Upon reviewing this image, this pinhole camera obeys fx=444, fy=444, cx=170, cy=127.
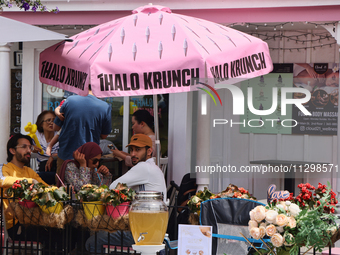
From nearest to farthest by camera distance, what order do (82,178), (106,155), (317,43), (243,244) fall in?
(243,244) < (82,178) < (106,155) < (317,43)

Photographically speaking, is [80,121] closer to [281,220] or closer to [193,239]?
[193,239]

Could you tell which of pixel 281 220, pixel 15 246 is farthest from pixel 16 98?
pixel 281 220

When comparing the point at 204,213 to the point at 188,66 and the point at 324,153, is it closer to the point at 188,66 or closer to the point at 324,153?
the point at 188,66

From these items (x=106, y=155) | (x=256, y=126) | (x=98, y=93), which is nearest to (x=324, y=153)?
(x=256, y=126)

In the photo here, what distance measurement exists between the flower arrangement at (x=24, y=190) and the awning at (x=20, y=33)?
1274 millimetres

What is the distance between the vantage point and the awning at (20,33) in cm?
389

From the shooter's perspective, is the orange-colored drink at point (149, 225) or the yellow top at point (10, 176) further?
the yellow top at point (10, 176)

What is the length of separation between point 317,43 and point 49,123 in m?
4.42

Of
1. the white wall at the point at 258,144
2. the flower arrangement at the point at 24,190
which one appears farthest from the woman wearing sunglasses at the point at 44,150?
the flower arrangement at the point at 24,190

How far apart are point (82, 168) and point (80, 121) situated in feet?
2.70

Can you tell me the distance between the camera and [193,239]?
267 cm

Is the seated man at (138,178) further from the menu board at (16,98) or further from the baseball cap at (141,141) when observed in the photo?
the menu board at (16,98)

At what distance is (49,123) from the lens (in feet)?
22.0

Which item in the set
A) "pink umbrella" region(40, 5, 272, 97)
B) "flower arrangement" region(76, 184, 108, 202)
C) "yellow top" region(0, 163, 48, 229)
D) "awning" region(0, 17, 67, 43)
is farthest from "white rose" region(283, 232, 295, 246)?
"awning" region(0, 17, 67, 43)
